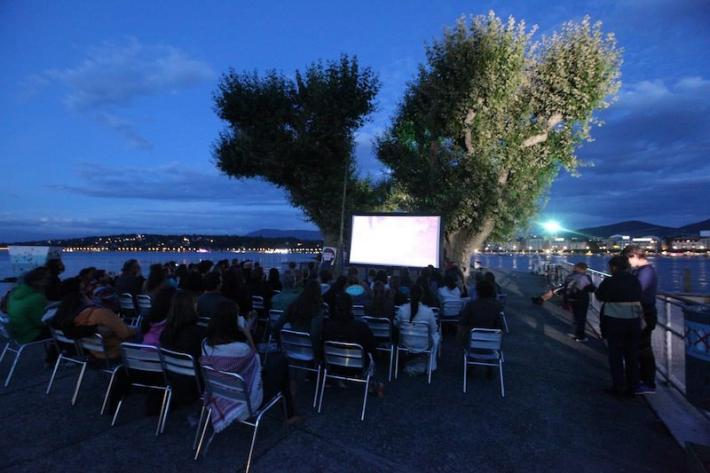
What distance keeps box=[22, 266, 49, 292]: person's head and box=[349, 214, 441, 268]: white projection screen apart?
917cm

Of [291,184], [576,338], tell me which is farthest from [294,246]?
[576,338]

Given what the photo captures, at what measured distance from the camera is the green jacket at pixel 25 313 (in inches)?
191

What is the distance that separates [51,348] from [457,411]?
5.61 m

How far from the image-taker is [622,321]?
14.8ft

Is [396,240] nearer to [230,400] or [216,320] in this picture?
[216,320]

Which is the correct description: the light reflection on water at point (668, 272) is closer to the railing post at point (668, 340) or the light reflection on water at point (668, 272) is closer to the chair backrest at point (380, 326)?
the railing post at point (668, 340)

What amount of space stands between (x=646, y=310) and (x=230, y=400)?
547cm

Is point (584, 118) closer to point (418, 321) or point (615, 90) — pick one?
point (615, 90)

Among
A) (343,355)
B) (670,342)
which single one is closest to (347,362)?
(343,355)

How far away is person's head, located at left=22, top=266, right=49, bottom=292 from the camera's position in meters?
4.93

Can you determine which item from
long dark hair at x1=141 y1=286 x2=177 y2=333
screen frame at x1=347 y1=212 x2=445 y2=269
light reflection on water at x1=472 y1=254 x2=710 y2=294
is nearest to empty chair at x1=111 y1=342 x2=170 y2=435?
long dark hair at x1=141 y1=286 x2=177 y2=333

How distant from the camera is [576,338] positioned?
761 centimetres

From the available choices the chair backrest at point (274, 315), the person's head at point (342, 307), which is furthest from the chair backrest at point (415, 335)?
the chair backrest at point (274, 315)

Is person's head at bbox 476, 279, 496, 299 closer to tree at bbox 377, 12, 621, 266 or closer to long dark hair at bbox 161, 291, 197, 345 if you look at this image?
long dark hair at bbox 161, 291, 197, 345
